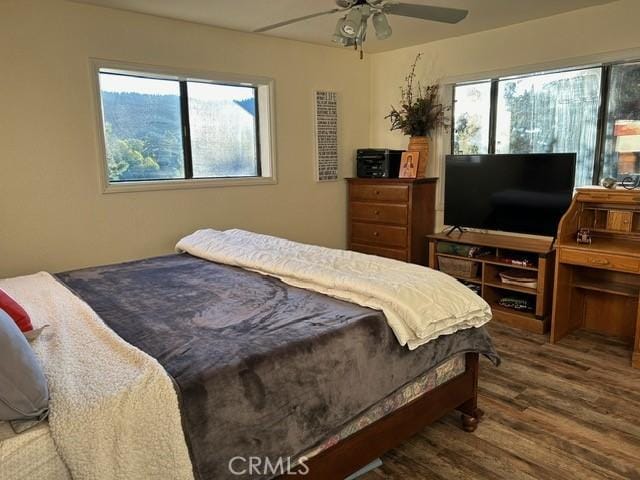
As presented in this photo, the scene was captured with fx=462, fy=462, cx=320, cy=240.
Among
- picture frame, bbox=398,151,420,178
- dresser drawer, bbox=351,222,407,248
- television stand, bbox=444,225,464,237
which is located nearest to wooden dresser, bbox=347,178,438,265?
dresser drawer, bbox=351,222,407,248

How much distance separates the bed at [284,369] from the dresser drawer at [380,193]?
2.32m

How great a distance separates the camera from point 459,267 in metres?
4.02

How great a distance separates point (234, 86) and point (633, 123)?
3.26 m

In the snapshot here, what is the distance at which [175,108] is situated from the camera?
396 cm

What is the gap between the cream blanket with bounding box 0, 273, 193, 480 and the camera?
1.15 metres

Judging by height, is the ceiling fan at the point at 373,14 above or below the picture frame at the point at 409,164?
above

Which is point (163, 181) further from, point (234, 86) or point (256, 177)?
point (234, 86)

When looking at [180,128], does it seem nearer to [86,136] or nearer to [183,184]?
[183,184]

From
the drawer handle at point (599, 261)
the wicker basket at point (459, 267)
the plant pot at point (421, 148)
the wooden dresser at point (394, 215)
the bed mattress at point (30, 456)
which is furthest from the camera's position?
the plant pot at point (421, 148)

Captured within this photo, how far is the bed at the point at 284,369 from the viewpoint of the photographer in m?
1.37

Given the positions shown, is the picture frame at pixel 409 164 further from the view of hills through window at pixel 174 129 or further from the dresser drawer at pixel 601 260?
the dresser drawer at pixel 601 260

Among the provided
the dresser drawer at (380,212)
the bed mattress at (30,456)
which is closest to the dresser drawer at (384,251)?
the dresser drawer at (380,212)

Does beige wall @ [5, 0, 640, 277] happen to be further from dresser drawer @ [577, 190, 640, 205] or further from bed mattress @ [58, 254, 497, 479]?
bed mattress @ [58, 254, 497, 479]

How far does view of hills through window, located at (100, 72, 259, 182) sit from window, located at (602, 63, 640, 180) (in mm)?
2989
